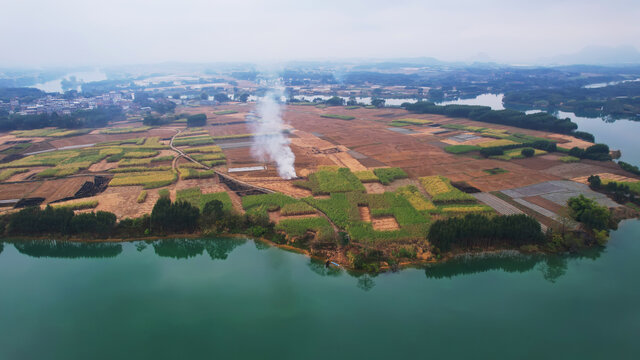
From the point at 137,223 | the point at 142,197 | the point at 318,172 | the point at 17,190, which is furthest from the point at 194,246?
the point at 17,190

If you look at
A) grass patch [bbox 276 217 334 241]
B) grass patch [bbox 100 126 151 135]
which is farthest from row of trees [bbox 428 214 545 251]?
grass patch [bbox 100 126 151 135]

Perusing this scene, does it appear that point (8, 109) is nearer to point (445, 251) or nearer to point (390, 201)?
point (390, 201)

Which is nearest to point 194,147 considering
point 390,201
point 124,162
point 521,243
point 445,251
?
point 124,162

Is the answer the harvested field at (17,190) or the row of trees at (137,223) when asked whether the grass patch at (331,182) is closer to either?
the row of trees at (137,223)

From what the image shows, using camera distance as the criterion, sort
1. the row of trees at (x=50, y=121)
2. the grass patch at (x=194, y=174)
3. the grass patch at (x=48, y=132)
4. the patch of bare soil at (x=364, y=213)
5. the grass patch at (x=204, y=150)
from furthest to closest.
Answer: the row of trees at (x=50, y=121) < the grass patch at (x=48, y=132) < the grass patch at (x=204, y=150) < the grass patch at (x=194, y=174) < the patch of bare soil at (x=364, y=213)

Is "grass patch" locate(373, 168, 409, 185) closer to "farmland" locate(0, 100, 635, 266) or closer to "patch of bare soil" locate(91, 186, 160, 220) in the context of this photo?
"farmland" locate(0, 100, 635, 266)

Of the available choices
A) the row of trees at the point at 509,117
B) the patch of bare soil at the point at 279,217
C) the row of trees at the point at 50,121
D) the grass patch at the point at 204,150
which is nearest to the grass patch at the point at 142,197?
the patch of bare soil at the point at 279,217
